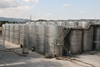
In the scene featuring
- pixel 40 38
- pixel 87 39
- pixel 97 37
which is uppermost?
pixel 40 38

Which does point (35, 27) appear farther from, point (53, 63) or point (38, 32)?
point (53, 63)

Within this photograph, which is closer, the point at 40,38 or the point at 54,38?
the point at 54,38

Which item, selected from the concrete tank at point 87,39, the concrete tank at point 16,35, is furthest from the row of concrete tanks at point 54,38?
the concrete tank at point 16,35

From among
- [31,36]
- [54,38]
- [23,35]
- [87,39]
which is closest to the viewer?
[54,38]

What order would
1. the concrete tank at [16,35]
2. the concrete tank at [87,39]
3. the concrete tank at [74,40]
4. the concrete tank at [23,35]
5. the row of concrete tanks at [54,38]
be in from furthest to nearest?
1. the concrete tank at [16,35]
2. the concrete tank at [23,35]
3. the concrete tank at [87,39]
4. the concrete tank at [74,40]
5. the row of concrete tanks at [54,38]

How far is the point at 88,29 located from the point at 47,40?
28.2 feet

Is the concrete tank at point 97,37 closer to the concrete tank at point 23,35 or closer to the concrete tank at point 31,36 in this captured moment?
the concrete tank at point 31,36

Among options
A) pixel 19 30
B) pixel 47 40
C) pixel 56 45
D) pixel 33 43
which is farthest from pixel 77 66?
pixel 19 30

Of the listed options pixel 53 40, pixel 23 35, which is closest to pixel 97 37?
pixel 53 40

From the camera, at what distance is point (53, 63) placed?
2023 cm

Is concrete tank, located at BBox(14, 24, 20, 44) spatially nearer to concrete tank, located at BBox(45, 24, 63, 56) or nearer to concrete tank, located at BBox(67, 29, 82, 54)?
concrete tank, located at BBox(45, 24, 63, 56)

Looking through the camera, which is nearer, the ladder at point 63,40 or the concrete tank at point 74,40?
the ladder at point 63,40

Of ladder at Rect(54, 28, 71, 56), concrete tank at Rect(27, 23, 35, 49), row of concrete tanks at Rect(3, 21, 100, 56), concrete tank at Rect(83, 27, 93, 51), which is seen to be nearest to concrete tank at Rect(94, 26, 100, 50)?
row of concrete tanks at Rect(3, 21, 100, 56)

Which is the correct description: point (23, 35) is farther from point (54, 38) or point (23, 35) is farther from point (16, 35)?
point (54, 38)
